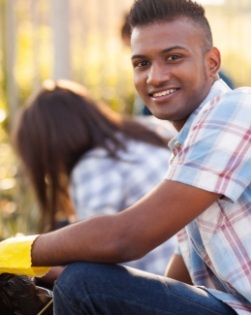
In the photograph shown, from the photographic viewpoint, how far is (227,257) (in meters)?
2.95

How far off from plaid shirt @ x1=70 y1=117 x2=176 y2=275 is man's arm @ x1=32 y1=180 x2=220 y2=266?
4.81 ft

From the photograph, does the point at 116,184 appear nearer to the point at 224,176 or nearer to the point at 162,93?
the point at 162,93

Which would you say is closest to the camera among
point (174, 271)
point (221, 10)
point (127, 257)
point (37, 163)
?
point (127, 257)

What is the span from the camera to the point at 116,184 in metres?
4.48

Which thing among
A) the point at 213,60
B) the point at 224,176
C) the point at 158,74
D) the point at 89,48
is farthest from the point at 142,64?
the point at 89,48

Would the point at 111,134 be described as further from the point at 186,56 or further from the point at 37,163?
the point at 186,56

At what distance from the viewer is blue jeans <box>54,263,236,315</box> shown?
285 centimetres

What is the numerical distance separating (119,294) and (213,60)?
0.74 metres

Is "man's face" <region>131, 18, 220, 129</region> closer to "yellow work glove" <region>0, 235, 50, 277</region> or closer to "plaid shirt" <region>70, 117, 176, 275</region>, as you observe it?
"yellow work glove" <region>0, 235, 50, 277</region>

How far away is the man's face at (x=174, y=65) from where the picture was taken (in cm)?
304

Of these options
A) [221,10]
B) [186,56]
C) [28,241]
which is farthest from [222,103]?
[221,10]

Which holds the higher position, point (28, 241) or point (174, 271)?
A: point (28, 241)

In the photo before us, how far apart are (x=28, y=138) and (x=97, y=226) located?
1.76 meters

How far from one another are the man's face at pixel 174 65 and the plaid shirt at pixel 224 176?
0.17 ft
